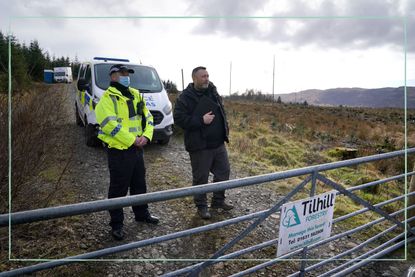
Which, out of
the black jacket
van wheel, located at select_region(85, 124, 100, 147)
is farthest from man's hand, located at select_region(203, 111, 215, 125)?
van wheel, located at select_region(85, 124, 100, 147)

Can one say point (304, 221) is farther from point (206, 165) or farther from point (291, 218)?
point (206, 165)

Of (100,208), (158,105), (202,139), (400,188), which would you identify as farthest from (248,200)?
(400,188)

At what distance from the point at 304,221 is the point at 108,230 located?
2023mm

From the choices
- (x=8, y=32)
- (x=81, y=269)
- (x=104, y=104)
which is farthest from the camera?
(x=104, y=104)

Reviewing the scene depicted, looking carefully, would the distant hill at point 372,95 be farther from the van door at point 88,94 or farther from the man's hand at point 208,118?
the van door at point 88,94

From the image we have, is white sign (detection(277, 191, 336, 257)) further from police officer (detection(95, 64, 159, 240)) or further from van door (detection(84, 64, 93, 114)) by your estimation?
van door (detection(84, 64, 93, 114))

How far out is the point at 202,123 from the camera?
3045mm

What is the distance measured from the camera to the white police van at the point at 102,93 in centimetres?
287

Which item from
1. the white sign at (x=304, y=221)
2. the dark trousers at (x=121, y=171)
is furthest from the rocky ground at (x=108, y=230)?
the white sign at (x=304, y=221)

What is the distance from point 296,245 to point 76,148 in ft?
7.93

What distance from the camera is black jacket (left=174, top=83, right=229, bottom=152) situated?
9.95ft

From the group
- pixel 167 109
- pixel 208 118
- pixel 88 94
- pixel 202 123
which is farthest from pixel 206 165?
pixel 88 94

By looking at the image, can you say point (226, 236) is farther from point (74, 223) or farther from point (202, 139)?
point (74, 223)

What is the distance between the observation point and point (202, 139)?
3.19 m
